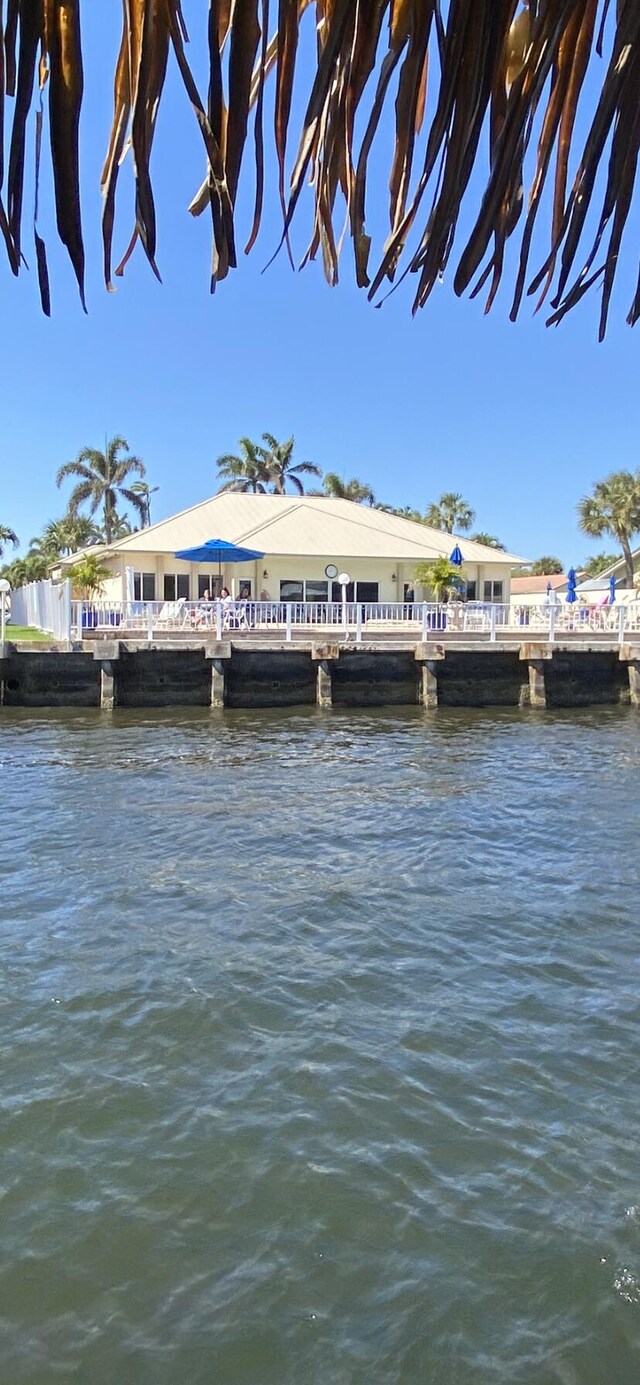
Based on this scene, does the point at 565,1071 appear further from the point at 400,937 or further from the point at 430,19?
the point at 430,19

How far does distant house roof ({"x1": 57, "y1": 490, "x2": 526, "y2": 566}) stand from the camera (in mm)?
34094

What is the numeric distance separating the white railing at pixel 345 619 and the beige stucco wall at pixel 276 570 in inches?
314

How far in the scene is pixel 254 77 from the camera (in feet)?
5.24

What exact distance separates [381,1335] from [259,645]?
66.8 feet

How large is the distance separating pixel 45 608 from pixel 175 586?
6721 mm

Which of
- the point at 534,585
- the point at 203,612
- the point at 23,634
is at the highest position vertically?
the point at 534,585

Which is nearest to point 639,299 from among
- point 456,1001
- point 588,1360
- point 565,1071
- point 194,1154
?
point 588,1360

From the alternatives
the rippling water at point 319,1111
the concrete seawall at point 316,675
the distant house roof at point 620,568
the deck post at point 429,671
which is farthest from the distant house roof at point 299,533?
the distant house roof at point 620,568

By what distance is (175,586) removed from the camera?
34.5m

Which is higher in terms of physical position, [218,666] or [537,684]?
[218,666]

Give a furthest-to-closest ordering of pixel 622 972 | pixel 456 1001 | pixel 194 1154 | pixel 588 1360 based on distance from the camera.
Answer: pixel 622 972 → pixel 456 1001 → pixel 194 1154 → pixel 588 1360

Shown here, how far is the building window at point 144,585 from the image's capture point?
111 feet

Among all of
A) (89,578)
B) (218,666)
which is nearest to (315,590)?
(89,578)

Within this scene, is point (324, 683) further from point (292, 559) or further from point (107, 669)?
point (292, 559)
